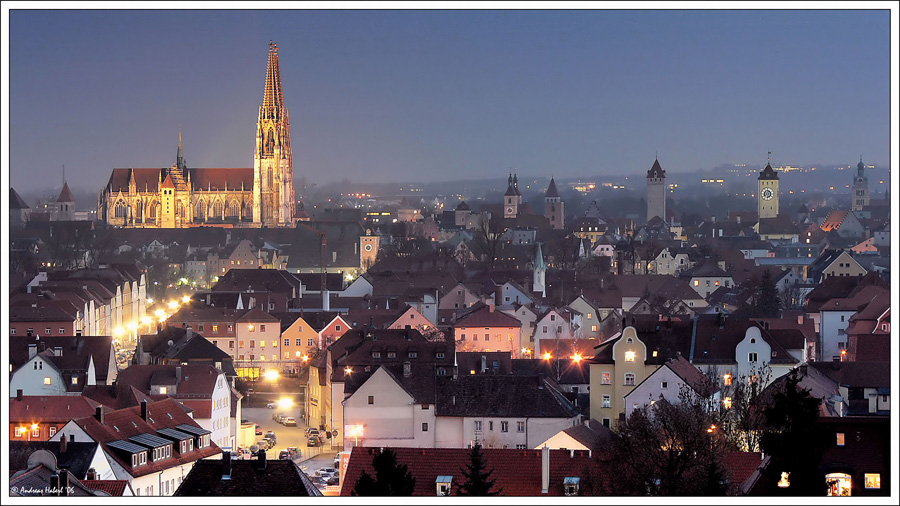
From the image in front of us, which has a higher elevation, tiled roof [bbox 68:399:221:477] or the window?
the window

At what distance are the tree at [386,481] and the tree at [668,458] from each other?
117 inches

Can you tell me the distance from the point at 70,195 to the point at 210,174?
12.5 metres

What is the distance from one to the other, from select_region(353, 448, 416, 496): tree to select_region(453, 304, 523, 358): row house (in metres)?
29.2

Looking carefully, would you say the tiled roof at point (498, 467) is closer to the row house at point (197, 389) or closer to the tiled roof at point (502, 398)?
the tiled roof at point (502, 398)

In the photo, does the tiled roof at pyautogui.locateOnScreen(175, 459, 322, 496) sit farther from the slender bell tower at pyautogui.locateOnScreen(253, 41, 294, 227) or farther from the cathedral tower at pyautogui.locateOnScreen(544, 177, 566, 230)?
the cathedral tower at pyautogui.locateOnScreen(544, 177, 566, 230)

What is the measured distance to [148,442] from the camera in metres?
26.1

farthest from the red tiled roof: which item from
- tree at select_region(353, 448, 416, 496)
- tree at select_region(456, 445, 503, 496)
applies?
tree at select_region(456, 445, 503, 496)

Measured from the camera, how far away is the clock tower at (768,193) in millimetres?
134750

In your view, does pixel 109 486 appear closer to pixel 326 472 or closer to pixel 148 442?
pixel 148 442

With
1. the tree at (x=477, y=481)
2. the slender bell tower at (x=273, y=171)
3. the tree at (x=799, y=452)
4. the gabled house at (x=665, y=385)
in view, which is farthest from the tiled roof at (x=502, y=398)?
the slender bell tower at (x=273, y=171)

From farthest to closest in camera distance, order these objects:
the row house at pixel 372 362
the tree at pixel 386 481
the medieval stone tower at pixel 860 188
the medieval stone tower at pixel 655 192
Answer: the medieval stone tower at pixel 655 192
the medieval stone tower at pixel 860 188
the row house at pixel 372 362
the tree at pixel 386 481

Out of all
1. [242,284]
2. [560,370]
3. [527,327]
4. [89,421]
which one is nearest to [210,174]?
[242,284]

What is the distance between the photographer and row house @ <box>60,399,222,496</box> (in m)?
25.2

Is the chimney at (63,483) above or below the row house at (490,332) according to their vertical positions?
above
